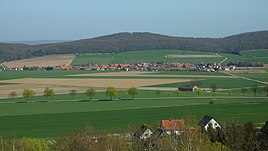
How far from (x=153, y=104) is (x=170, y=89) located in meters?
13.9

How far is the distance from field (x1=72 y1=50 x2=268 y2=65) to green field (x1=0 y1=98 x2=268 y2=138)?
54.9 metres

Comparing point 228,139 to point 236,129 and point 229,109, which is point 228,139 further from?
point 229,109

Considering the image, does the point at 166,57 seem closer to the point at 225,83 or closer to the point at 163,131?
the point at 225,83

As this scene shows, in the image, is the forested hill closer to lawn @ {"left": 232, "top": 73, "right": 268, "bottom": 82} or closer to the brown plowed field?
lawn @ {"left": 232, "top": 73, "right": 268, "bottom": 82}

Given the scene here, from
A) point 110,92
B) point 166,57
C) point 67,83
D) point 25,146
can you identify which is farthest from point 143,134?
point 166,57

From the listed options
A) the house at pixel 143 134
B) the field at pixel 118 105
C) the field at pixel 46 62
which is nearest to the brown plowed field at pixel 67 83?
the field at pixel 118 105

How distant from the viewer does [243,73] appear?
250ft

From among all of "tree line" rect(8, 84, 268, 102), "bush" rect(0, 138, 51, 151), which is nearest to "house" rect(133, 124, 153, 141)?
"bush" rect(0, 138, 51, 151)

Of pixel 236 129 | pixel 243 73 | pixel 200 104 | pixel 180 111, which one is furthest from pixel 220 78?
pixel 236 129

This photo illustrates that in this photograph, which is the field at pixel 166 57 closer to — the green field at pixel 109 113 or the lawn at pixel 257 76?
the lawn at pixel 257 76

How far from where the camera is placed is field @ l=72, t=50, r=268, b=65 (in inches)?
3995

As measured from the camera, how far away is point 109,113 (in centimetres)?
3819

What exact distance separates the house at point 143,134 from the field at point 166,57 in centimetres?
7185

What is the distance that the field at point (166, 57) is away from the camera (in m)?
101
